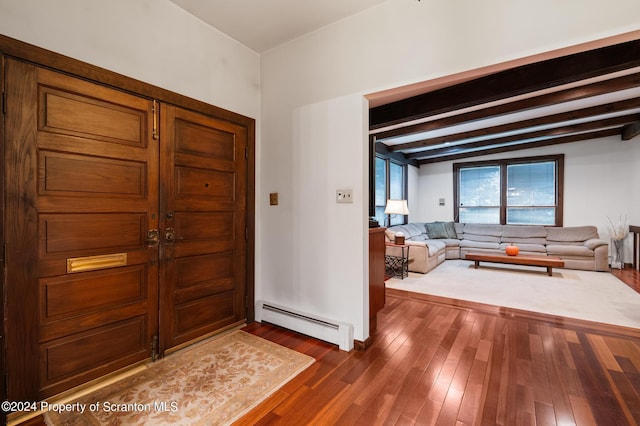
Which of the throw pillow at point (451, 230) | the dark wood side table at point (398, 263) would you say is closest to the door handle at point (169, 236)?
the dark wood side table at point (398, 263)

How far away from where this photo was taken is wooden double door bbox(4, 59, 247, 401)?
160 cm

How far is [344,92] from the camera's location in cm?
244

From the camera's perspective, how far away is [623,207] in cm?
604

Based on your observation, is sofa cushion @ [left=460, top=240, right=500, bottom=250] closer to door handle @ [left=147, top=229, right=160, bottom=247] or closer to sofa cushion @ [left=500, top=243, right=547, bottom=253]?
sofa cushion @ [left=500, top=243, right=547, bottom=253]

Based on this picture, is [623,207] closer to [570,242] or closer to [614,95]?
[570,242]

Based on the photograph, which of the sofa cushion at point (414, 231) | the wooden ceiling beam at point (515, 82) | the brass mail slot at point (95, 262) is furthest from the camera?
the sofa cushion at point (414, 231)

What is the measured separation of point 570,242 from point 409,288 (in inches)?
187

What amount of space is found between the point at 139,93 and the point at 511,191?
8.53 meters

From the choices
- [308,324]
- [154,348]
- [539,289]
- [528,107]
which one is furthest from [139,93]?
[539,289]

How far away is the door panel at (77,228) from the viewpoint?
62.8 inches

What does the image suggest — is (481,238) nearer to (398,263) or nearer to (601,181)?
(601,181)

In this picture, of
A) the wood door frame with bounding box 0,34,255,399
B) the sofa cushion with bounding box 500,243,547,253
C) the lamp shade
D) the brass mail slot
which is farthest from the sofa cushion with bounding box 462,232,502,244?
the brass mail slot

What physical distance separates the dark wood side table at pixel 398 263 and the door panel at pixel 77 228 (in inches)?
160

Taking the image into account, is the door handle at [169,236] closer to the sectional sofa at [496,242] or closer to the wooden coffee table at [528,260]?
the sectional sofa at [496,242]
